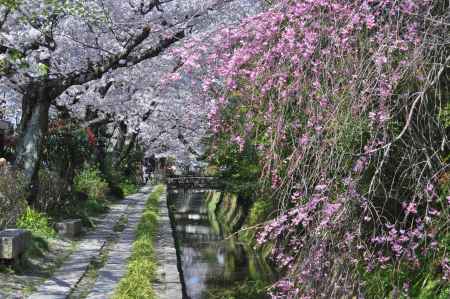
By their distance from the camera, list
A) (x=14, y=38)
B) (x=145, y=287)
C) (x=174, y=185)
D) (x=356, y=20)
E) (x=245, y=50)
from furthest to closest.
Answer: (x=174, y=185) → (x=14, y=38) → (x=145, y=287) → (x=245, y=50) → (x=356, y=20)

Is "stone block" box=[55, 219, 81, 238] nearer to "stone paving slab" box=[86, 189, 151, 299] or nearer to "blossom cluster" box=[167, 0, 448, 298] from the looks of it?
"stone paving slab" box=[86, 189, 151, 299]

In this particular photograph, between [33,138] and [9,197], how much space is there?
337 cm

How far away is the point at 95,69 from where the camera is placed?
14.5 m

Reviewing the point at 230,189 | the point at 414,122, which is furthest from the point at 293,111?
the point at 230,189

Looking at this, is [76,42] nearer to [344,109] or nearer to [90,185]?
[90,185]

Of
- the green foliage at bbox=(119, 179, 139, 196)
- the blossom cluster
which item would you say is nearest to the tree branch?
the blossom cluster

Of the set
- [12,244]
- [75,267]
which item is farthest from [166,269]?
[12,244]

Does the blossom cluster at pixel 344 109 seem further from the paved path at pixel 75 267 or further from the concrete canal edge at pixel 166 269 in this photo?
the paved path at pixel 75 267

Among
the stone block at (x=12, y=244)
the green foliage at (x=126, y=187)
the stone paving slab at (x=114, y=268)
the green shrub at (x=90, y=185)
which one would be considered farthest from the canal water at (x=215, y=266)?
the green foliage at (x=126, y=187)

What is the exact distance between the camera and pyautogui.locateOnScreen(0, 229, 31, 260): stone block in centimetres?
889

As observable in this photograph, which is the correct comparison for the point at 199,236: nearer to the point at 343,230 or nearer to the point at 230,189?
the point at 230,189

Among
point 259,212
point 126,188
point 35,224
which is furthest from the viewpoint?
point 126,188

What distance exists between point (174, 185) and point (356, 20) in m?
40.9

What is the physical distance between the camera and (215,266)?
46.0ft
